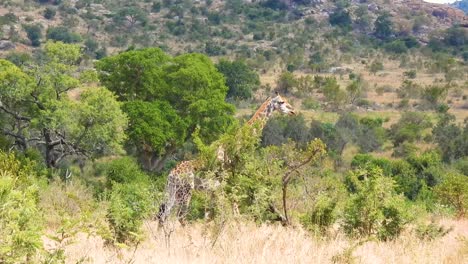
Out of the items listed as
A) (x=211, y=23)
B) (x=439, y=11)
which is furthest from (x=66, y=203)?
(x=439, y=11)

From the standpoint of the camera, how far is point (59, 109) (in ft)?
47.6

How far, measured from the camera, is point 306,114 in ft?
105

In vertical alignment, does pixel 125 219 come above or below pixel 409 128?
above

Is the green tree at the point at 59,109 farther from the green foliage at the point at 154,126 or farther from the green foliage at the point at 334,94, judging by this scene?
the green foliage at the point at 334,94

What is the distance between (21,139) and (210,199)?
1119cm

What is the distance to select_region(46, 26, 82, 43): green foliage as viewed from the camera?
46.6 meters

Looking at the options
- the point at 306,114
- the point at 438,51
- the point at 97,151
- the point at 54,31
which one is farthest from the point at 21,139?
the point at 438,51

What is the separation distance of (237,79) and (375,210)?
95.1 ft

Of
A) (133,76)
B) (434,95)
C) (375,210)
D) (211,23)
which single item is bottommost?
(211,23)

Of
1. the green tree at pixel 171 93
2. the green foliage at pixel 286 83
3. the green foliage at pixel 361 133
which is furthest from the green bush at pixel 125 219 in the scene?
the green foliage at pixel 286 83

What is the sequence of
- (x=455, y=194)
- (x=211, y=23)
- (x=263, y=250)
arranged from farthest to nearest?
(x=211, y=23)
(x=455, y=194)
(x=263, y=250)

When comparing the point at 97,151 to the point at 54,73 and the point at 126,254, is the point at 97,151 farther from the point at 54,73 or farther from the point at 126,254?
the point at 126,254

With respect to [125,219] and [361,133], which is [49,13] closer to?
[361,133]

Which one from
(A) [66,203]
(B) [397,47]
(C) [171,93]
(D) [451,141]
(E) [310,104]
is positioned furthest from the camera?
(B) [397,47]
